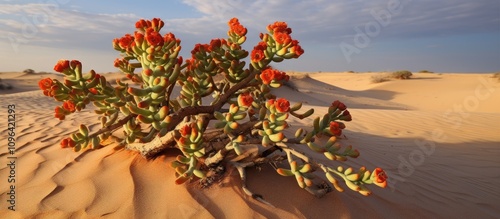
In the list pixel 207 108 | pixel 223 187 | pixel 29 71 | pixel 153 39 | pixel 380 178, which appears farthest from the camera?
pixel 29 71

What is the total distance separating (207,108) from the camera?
124 inches

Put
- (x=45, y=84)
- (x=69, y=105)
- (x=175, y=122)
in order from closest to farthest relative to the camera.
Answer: (x=45, y=84), (x=69, y=105), (x=175, y=122)

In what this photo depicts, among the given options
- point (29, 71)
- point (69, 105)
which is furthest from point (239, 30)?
point (29, 71)

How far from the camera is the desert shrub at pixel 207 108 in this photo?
2.41 m

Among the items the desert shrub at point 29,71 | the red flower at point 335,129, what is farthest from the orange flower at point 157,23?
the desert shrub at point 29,71

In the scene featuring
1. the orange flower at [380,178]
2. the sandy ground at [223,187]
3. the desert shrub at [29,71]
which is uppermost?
the orange flower at [380,178]

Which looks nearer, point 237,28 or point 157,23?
point 157,23

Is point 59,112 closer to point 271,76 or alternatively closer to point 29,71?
point 271,76

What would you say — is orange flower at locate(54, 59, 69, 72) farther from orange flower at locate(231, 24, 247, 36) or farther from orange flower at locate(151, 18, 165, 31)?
orange flower at locate(231, 24, 247, 36)

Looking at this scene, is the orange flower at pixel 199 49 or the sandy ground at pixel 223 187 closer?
the sandy ground at pixel 223 187

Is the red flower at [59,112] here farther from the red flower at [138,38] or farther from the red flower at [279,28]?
the red flower at [279,28]

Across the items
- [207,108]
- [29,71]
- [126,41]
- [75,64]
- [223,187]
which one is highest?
[126,41]

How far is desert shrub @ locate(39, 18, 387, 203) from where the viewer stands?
2.41 metres

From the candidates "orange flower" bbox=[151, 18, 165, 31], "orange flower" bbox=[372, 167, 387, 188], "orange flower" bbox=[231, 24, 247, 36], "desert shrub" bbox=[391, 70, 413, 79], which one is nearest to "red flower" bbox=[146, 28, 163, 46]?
"orange flower" bbox=[151, 18, 165, 31]
